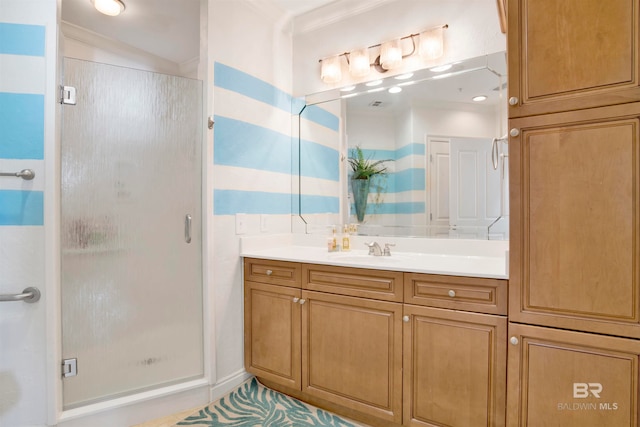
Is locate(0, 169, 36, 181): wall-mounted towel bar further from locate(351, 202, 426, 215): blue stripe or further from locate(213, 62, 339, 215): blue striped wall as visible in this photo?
locate(351, 202, 426, 215): blue stripe

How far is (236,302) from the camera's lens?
222 centimetres

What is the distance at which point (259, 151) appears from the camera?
2383 mm

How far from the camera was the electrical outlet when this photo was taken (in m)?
2.21

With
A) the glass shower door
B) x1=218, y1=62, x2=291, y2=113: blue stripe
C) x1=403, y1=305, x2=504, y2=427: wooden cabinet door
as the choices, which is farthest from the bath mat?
x1=218, y1=62, x2=291, y2=113: blue stripe

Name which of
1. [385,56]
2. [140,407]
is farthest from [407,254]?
[140,407]

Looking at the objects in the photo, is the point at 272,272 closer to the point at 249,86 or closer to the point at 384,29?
the point at 249,86

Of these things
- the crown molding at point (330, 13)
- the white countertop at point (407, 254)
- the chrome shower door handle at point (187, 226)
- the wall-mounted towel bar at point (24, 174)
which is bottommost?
the white countertop at point (407, 254)

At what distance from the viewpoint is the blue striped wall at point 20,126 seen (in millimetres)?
1507

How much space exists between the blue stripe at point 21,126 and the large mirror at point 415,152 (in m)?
1.61

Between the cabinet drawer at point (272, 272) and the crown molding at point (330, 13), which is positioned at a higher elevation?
the crown molding at point (330, 13)

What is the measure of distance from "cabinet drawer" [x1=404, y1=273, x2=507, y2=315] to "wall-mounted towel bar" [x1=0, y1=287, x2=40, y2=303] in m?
1.75

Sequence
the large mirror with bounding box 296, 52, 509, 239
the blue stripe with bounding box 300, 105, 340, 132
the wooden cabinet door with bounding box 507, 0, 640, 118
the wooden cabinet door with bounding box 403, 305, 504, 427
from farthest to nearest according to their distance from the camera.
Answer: the blue stripe with bounding box 300, 105, 340, 132 < the large mirror with bounding box 296, 52, 509, 239 < the wooden cabinet door with bounding box 403, 305, 504, 427 < the wooden cabinet door with bounding box 507, 0, 640, 118

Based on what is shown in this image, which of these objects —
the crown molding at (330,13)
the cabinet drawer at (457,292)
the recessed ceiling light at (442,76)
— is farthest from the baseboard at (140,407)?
the crown molding at (330,13)

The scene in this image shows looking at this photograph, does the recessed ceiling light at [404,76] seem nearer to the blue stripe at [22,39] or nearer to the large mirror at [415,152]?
the large mirror at [415,152]
